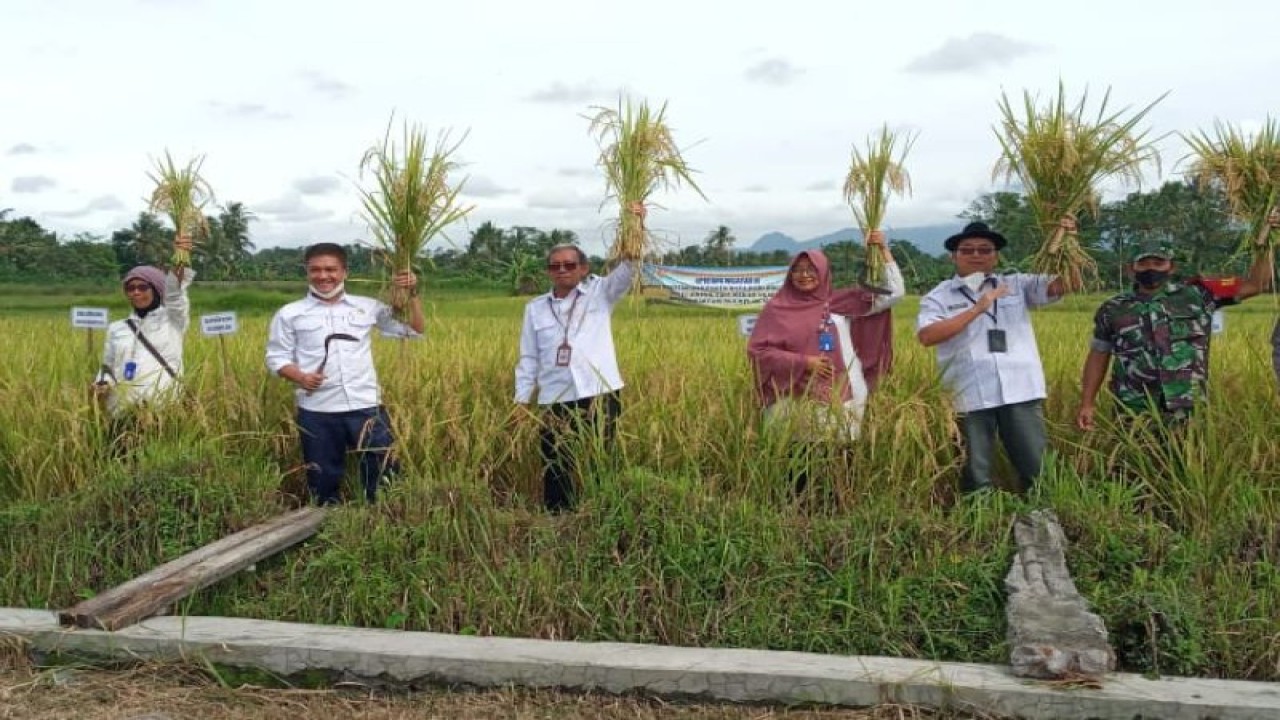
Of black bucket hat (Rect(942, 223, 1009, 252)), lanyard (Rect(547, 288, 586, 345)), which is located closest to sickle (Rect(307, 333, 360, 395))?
lanyard (Rect(547, 288, 586, 345))

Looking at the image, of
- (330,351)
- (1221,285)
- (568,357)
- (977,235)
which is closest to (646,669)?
(568,357)

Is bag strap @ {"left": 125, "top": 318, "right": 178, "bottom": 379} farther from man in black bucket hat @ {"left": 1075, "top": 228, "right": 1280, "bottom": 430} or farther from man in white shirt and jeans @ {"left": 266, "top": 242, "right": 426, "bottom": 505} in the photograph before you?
man in black bucket hat @ {"left": 1075, "top": 228, "right": 1280, "bottom": 430}

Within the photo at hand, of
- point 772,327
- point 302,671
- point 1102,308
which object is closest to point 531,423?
point 772,327

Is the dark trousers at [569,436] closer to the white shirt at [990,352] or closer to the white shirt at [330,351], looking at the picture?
the white shirt at [330,351]

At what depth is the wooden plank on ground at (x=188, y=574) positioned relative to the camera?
3.12 m

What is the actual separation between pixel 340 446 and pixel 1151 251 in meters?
3.39

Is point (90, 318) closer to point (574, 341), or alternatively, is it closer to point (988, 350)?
point (574, 341)

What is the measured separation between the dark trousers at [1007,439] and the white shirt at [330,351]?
2.47 meters

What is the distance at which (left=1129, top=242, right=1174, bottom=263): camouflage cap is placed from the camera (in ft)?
12.6

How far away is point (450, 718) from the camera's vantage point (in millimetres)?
2736

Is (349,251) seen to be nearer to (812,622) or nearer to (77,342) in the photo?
(812,622)

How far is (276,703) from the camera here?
288cm

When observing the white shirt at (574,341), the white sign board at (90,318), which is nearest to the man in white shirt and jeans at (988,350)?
the white shirt at (574,341)

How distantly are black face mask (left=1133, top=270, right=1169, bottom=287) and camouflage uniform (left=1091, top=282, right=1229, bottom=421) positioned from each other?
0.12 feet
